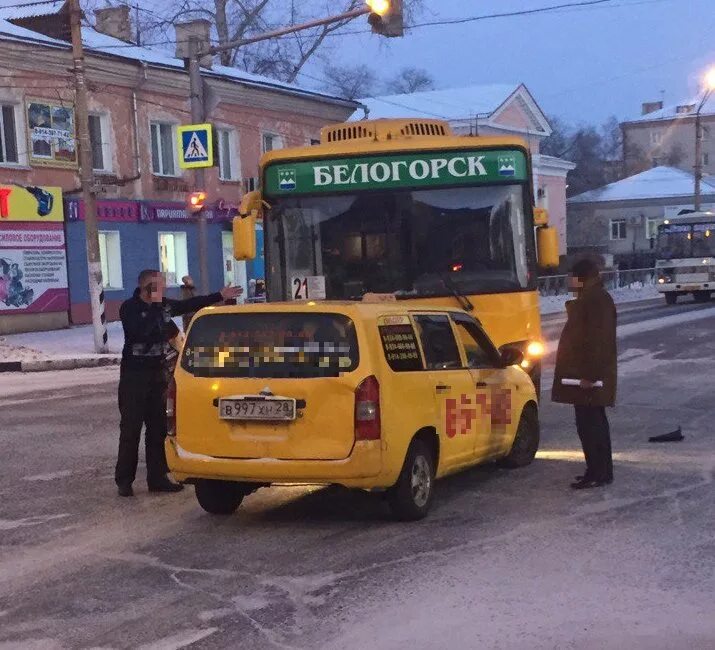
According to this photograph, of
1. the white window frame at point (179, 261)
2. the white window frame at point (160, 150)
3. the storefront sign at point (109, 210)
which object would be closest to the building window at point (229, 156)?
the white window frame at point (160, 150)

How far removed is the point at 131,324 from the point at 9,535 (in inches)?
75.8

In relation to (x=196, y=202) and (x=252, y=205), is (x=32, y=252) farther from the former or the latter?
(x=252, y=205)

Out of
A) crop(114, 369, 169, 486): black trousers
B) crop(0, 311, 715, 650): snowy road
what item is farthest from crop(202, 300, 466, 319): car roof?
crop(0, 311, 715, 650): snowy road

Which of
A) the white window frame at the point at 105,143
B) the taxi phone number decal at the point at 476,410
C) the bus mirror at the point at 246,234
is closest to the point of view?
the taxi phone number decal at the point at 476,410

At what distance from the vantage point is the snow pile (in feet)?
123

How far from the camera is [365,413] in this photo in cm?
683

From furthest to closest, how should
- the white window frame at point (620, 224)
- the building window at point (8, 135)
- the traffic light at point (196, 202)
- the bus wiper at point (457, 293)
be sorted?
the white window frame at point (620, 224)
the building window at point (8, 135)
the traffic light at point (196, 202)
the bus wiper at point (457, 293)

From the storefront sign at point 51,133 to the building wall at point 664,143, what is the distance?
9278 cm

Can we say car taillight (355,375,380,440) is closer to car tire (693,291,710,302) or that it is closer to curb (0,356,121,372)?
curb (0,356,121,372)

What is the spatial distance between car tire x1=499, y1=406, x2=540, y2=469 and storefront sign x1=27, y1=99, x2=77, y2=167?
20752 mm

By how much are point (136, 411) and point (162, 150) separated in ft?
80.1

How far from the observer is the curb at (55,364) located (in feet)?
68.0

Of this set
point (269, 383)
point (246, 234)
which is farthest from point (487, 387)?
point (246, 234)

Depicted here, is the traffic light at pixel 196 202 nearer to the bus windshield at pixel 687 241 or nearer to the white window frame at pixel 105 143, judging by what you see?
the white window frame at pixel 105 143
